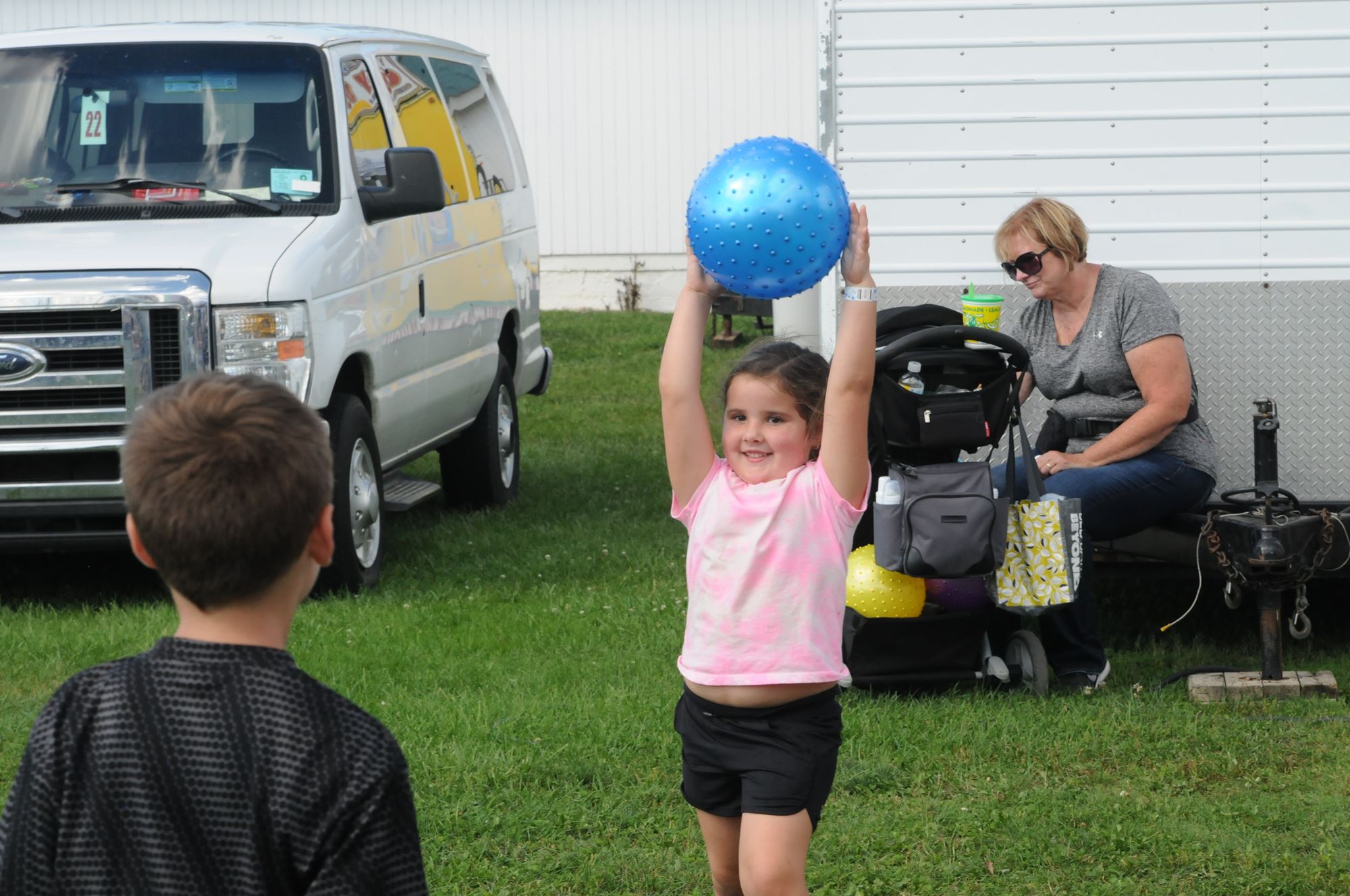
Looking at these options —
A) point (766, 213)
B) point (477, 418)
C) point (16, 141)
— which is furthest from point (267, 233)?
point (766, 213)

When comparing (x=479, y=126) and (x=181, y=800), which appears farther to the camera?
(x=479, y=126)

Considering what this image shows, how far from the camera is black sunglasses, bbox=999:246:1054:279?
A: 19.1ft

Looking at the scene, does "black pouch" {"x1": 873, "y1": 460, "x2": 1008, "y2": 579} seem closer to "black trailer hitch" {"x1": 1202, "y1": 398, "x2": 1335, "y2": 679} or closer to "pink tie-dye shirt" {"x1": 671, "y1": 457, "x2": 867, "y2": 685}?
"black trailer hitch" {"x1": 1202, "y1": 398, "x2": 1335, "y2": 679}

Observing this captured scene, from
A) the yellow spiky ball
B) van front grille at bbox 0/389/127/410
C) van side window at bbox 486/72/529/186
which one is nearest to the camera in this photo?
the yellow spiky ball

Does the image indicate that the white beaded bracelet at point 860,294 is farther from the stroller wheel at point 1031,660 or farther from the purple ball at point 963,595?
the stroller wheel at point 1031,660

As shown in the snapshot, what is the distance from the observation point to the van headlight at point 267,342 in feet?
21.4

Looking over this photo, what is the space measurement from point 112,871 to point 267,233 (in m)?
5.22

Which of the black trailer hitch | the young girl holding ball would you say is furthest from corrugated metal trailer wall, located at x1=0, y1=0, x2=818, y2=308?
the young girl holding ball

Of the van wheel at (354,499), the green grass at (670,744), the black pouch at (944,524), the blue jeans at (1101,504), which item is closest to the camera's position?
the green grass at (670,744)

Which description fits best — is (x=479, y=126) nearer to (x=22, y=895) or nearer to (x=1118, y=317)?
(x=1118, y=317)

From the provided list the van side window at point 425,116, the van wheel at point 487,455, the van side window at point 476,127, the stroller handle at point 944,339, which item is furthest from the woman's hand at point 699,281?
the van wheel at point 487,455

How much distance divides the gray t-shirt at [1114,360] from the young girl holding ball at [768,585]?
2770 mm

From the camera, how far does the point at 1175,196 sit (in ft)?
20.8

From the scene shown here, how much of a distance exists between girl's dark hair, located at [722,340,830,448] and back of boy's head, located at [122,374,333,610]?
5.04ft
